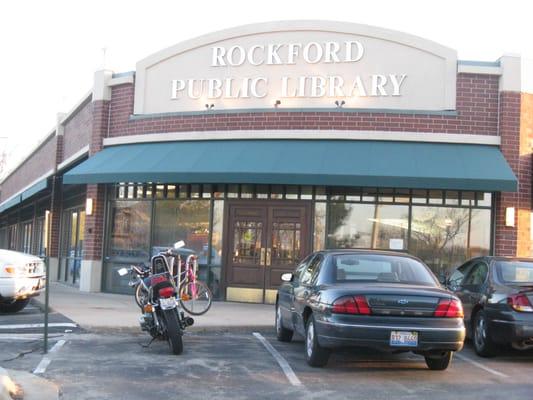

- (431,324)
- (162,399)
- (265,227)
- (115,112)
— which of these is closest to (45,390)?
(162,399)

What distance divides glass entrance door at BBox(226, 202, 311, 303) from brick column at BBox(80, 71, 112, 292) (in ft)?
12.5

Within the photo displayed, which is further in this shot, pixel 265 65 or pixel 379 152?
pixel 265 65

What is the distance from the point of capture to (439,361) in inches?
330

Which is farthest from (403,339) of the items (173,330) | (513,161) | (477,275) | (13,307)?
(13,307)

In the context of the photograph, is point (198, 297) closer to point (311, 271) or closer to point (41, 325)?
point (41, 325)

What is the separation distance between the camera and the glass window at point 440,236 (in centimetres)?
1562

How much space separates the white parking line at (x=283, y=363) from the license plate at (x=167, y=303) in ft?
4.98

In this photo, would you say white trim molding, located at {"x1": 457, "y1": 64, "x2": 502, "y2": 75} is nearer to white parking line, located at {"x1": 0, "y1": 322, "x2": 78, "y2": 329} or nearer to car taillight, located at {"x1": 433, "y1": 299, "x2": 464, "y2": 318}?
car taillight, located at {"x1": 433, "y1": 299, "x2": 464, "y2": 318}

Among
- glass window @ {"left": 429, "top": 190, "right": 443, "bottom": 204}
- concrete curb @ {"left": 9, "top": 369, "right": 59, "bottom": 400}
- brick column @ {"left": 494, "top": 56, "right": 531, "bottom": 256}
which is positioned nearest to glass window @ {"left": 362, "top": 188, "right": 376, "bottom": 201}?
glass window @ {"left": 429, "top": 190, "right": 443, "bottom": 204}

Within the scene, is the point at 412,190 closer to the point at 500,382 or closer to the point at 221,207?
the point at 221,207

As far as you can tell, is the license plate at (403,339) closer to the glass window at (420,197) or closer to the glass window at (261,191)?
the glass window at (420,197)

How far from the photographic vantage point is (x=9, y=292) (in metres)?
12.8

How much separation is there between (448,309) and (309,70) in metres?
9.40

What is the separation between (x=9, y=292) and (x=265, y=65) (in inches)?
302
